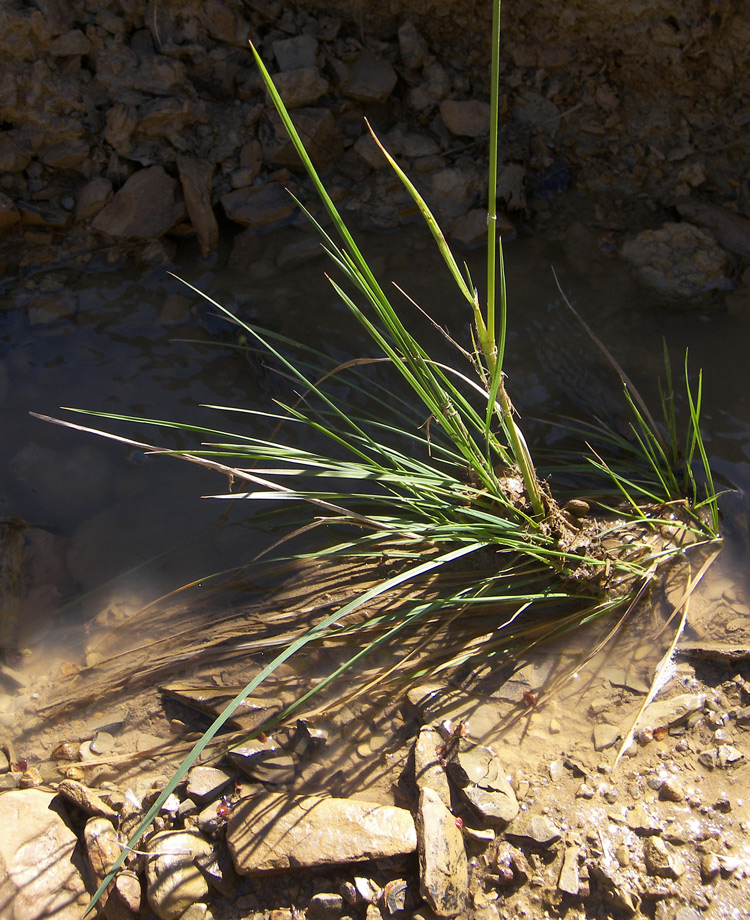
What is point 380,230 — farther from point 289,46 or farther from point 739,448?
point 739,448

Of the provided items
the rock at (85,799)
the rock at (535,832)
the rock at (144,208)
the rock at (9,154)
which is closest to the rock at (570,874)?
the rock at (535,832)

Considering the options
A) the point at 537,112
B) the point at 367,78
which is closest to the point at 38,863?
the point at 367,78

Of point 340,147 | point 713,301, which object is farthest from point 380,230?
point 713,301

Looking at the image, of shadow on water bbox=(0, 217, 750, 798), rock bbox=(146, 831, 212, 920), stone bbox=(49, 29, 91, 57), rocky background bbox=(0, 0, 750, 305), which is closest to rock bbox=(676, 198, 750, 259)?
rocky background bbox=(0, 0, 750, 305)

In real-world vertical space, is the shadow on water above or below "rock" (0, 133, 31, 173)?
below

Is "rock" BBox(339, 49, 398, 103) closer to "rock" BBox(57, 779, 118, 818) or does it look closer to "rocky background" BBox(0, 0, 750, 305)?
"rocky background" BBox(0, 0, 750, 305)

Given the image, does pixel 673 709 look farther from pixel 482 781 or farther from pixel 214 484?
pixel 214 484
